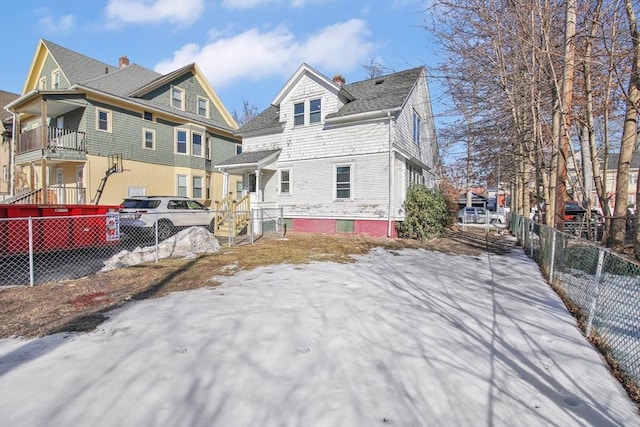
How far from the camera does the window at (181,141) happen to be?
21.3 m

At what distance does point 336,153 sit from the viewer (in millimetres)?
14164

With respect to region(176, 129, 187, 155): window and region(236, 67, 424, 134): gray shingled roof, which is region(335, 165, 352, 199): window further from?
region(176, 129, 187, 155): window

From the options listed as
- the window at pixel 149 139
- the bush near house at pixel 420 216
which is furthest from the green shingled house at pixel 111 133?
the bush near house at pixel 420 216

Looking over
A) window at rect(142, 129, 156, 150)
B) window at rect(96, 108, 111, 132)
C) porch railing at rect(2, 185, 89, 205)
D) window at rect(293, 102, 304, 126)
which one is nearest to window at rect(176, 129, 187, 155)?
window at rect(142, 129, 156, 150)

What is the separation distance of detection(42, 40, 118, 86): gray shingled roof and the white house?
11.1 metres

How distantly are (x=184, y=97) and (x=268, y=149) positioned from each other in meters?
10.3

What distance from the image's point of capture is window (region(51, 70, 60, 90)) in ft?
63.1

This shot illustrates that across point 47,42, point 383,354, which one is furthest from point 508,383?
point 47,42

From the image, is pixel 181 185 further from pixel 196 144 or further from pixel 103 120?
pixel 103 120

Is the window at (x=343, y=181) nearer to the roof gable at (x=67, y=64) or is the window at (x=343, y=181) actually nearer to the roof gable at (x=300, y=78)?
the roof gable at (x=300, y=78)

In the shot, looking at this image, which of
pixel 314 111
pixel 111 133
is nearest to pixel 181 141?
pixel 111 133

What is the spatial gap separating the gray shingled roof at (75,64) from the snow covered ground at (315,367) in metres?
20.4

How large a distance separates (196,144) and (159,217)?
11911 mm

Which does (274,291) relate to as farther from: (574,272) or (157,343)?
(574,272)
